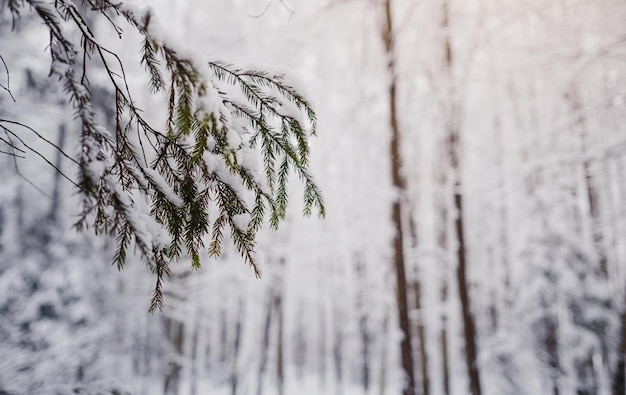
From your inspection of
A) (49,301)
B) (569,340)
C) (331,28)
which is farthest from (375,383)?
(331,28)

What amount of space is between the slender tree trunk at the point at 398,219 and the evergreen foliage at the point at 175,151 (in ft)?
13.4

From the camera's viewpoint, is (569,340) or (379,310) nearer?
(569,340)

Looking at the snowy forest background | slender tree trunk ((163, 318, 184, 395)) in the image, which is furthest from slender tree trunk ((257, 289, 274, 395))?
slender tree trunk ((163, 318, 184, 395))

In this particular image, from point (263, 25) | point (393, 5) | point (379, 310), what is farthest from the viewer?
point (379, 310)

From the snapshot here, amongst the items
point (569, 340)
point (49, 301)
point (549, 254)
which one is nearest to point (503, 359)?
point (569, 340)

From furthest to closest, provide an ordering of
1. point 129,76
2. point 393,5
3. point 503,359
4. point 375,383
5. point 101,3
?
point 375,383 < point 503,359 < point 129,76 < point 393,5 < point 101,3

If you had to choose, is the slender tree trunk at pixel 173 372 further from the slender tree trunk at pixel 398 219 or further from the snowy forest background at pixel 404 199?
the slender tree trunk at pixel 398 219

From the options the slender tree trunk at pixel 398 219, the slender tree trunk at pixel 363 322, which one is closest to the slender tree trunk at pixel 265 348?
the slender tree trunk at pixel 363 322

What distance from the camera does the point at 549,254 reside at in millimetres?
12781

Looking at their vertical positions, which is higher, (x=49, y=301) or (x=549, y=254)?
(x=549, y=254)

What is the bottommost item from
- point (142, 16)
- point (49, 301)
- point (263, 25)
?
point (49, 301)

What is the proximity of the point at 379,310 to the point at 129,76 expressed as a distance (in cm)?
1193

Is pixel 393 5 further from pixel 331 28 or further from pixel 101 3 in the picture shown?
pixel 101 3

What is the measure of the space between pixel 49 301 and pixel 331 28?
8072 millimetres
